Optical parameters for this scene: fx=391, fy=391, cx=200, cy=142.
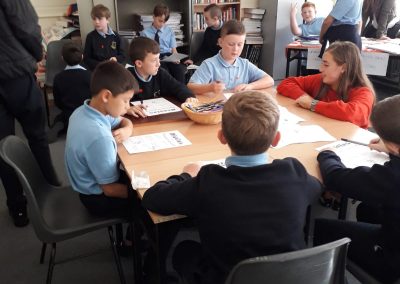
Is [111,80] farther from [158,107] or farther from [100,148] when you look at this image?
[158,107]

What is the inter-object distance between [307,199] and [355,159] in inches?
18.6

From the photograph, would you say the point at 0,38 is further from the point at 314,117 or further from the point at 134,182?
the point at 314,117

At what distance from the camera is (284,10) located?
16.9ft

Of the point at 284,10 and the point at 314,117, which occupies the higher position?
the point at 284,10

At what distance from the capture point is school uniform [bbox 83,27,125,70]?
412 cm

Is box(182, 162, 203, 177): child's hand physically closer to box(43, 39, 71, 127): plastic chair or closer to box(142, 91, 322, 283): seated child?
box(142, 91, 322, 283): seated child

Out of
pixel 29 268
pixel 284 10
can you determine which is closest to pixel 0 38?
pixel 29 268

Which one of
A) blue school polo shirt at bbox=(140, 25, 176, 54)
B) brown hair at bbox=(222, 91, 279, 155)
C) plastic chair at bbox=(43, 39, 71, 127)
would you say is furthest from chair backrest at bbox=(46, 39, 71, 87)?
brown hair at bbox=(222, 91, 279, 155)

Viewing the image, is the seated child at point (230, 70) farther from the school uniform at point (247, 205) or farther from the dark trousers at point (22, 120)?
the school uniform at point (247, 205)

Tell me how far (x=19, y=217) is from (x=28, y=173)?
2.77ft

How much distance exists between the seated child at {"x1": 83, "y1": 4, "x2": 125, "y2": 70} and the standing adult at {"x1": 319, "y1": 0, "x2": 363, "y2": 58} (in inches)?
83.8

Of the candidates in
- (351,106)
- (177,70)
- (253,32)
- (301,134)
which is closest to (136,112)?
(301,134)

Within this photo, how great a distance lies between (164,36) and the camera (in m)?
4.59

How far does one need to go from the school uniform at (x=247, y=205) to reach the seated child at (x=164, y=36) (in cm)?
315
